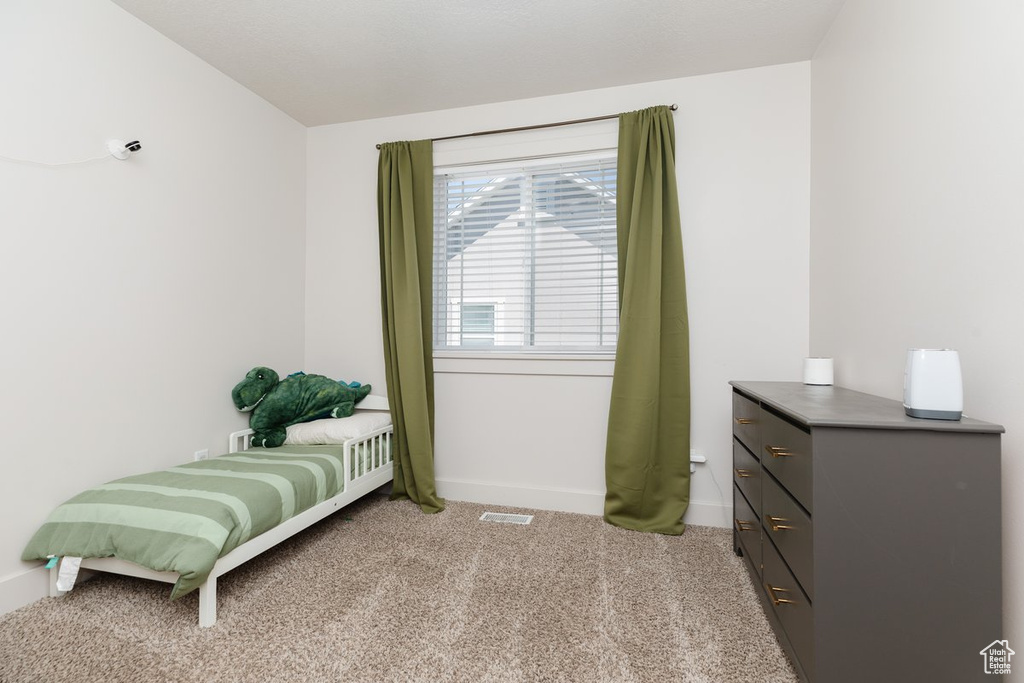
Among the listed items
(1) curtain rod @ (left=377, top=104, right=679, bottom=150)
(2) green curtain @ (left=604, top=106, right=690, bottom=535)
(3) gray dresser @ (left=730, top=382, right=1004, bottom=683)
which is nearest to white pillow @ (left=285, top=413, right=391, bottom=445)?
(2) green curtain @ (left=604, top=106, right=690, bottom=535)

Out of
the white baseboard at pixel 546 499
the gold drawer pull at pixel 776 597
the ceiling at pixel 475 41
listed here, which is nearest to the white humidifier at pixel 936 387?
the gold drawer pull at pixel 776 597

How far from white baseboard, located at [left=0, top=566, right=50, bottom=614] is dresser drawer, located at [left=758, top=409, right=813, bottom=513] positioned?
2.72 metres

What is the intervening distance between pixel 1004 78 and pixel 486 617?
219 centimetres

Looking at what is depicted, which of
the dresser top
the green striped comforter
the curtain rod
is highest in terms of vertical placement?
the curtain rod

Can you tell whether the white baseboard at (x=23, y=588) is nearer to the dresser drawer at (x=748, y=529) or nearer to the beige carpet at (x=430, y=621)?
the beige carpet at (x=430, y=621)

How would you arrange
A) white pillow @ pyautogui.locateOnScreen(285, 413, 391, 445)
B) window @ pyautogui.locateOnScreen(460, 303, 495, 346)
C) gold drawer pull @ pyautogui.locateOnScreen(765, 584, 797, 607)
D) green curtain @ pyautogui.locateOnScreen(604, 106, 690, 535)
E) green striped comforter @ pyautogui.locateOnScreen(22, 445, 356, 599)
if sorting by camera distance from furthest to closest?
window @ pyautogui.locateOnScreen(460, 303, 495, 346) → white pillow @ pyautogui.locateOnScreen(285, 413, 391, 445) → green curtain @ pyautogui.locateOnScreen(604, 106, 690, 535) → green striped comforter @ pyautogui.locateOnScreen(22, 445, 356, 599) → gold drawer pull @ pyautogui.locateOnScreen(765, 584, 797, 607)

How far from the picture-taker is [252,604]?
5.47ft

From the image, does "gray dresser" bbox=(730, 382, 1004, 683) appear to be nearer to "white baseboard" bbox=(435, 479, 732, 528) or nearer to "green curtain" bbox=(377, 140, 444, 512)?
"white baseboard" bbox=(435, 479, 732, 528)

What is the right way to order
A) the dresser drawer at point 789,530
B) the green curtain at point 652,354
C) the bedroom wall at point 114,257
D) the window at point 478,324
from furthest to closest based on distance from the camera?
the window at point 478,324, the green curtain at point 652,354, the bedroom wall at point 114,257, the dresser drawer at point 789,530

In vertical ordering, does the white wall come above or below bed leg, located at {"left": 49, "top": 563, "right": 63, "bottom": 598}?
above

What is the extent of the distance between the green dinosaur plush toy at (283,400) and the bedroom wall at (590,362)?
292mm

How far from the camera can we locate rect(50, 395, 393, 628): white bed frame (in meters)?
1.55

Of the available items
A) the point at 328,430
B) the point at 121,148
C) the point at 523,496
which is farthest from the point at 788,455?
the point at 121,148

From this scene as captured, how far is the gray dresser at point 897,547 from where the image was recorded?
1.02m
